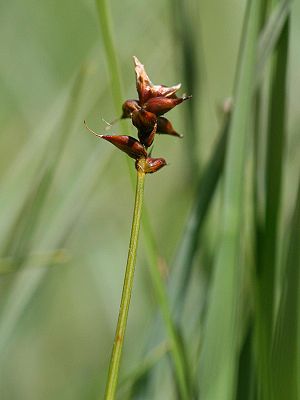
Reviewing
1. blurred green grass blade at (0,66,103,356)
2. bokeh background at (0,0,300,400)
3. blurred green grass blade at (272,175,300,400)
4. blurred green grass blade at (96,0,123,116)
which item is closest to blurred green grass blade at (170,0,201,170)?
bokeh background at (0,0,300,400)

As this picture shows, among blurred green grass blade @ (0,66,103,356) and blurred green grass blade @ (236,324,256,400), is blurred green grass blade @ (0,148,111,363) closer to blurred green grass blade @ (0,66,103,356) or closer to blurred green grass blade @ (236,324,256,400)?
blurred green grass blade @ (0,66,103,356)

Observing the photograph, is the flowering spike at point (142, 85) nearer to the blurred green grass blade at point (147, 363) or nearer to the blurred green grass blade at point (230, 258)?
the blurred green grass blade at point (230, 258)

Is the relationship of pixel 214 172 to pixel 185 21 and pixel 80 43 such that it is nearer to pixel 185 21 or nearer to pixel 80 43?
pixel 185 21

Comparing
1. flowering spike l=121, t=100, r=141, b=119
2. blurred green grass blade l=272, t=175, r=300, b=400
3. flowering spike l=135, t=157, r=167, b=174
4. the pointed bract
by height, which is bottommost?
blurred green grass blade l=272, t=175, r=300, b=400

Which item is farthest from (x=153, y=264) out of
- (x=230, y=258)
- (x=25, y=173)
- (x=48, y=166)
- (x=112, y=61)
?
(x=25, y=173)

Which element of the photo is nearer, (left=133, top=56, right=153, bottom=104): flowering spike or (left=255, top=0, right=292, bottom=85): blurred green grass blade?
(left=133, top=56, right=153, bottom=104): flowering spike

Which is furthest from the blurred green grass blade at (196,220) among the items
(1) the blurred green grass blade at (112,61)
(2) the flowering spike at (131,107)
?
(2) the flowering spike at (131,107)
